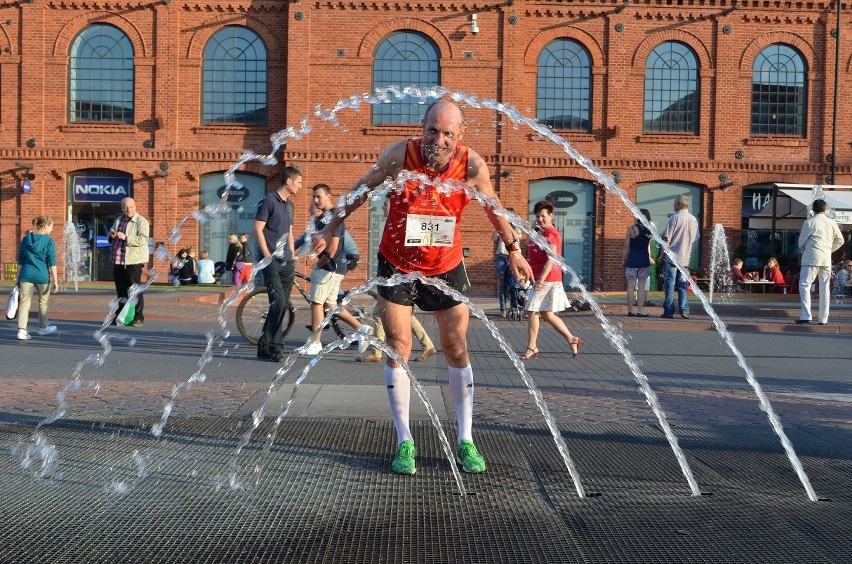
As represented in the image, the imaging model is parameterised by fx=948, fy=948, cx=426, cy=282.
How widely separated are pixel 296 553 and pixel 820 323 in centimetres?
1414

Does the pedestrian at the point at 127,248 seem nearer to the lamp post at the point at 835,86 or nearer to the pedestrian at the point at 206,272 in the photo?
the pedestrian at the point at 206,272

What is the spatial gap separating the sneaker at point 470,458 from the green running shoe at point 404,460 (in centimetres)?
26

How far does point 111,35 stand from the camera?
28828 mm

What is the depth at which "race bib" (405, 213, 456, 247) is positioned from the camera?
5.00 m

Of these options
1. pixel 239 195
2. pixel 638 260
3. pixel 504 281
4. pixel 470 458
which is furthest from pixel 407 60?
pixel 470 458

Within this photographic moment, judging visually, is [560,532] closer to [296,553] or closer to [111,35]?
[296,553]

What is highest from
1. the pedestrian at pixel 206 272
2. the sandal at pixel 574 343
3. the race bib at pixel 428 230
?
the race bib at pixel 428 230

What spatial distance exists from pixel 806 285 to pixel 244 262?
51.1 feet

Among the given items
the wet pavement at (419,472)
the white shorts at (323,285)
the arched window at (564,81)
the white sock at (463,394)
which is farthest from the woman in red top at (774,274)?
the white sock at (463,394)

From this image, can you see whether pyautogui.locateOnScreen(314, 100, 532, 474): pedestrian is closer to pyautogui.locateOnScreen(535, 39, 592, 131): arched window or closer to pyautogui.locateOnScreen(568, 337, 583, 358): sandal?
pyautogui.locateOnScreen(568, 337, 583, 358): sandal

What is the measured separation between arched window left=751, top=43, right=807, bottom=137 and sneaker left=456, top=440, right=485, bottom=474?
26.6 metres

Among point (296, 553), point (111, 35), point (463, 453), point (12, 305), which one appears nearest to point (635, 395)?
point (463, 453)

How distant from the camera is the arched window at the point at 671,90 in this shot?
29.0 metres

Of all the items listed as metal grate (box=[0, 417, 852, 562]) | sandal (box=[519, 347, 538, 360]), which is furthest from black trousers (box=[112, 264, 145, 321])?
metal grate (box=[0, 417, 852, 562])
